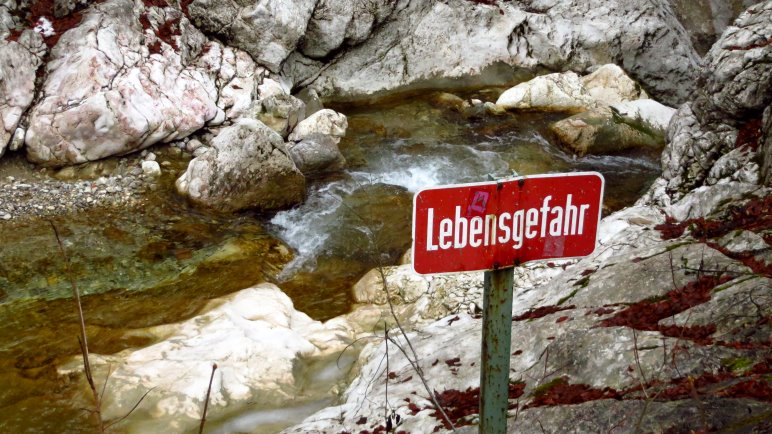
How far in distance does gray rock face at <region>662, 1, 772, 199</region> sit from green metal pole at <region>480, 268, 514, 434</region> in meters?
5.38

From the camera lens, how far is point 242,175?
35.0ft

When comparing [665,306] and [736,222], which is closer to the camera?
[665,306]

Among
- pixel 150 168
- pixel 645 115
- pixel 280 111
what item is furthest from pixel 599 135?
pixel 150 168

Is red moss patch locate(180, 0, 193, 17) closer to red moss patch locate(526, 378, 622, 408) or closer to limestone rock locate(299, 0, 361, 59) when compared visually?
limestone rock locate(299, 0, 361, 59)

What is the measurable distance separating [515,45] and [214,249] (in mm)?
10169

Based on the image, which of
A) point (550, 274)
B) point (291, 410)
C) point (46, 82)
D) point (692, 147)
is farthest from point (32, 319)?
point (692, 147)

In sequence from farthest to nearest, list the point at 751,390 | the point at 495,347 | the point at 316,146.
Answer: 1. the point at 316,146
2. the point at 751,390
3. the point at 495,347

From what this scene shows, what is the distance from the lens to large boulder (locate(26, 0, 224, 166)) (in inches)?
434

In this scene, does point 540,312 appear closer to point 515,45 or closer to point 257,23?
point 257,23

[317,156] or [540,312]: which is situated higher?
[540,312]

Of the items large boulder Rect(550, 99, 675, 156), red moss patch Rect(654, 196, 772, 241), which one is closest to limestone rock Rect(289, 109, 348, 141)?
large boulder Rect(550, 99, 675, 156)

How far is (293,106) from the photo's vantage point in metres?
13.4

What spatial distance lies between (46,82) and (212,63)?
329cm

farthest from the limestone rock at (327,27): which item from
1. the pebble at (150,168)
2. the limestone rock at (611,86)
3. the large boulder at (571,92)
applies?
the limestone rock at (611,86)
